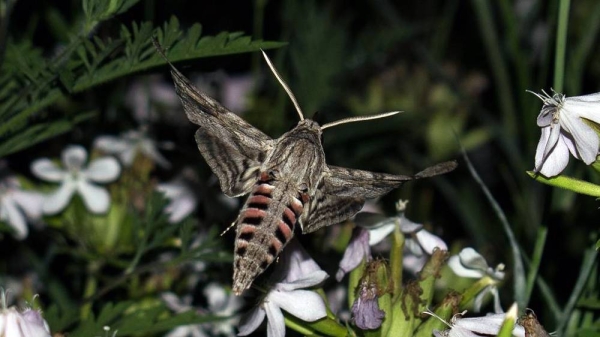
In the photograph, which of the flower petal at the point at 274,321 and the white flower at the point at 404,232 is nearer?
the flower petal at the point at 274,321

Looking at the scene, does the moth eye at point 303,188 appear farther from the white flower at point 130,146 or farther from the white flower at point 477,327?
the white flower at point 130,146

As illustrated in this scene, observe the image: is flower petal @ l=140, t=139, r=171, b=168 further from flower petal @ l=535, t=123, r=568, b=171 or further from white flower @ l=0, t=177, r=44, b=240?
flower petal @ l=535, t=123, r=568, b=171

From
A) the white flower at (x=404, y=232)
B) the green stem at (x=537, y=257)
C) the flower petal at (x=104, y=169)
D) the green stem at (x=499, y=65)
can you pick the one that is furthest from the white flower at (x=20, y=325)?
the green stem at (x=499, y=65)

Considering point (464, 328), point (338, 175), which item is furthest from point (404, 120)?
point (464, 328)

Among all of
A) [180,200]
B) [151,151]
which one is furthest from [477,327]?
[151,151]

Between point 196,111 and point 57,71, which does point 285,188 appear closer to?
point 196,111

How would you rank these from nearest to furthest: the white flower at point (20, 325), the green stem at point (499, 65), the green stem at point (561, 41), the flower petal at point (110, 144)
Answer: the white flower at point (20, 325)
the green stem at point (561, 41)
the flower petal at point (110, 144)
the green stem at point (499, 65)

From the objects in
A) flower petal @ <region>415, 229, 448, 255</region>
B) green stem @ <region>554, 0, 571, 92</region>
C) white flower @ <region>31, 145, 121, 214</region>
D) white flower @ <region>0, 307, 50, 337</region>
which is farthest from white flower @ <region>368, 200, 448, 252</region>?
white flower @ <region>31, 145, 121, 214</region>
